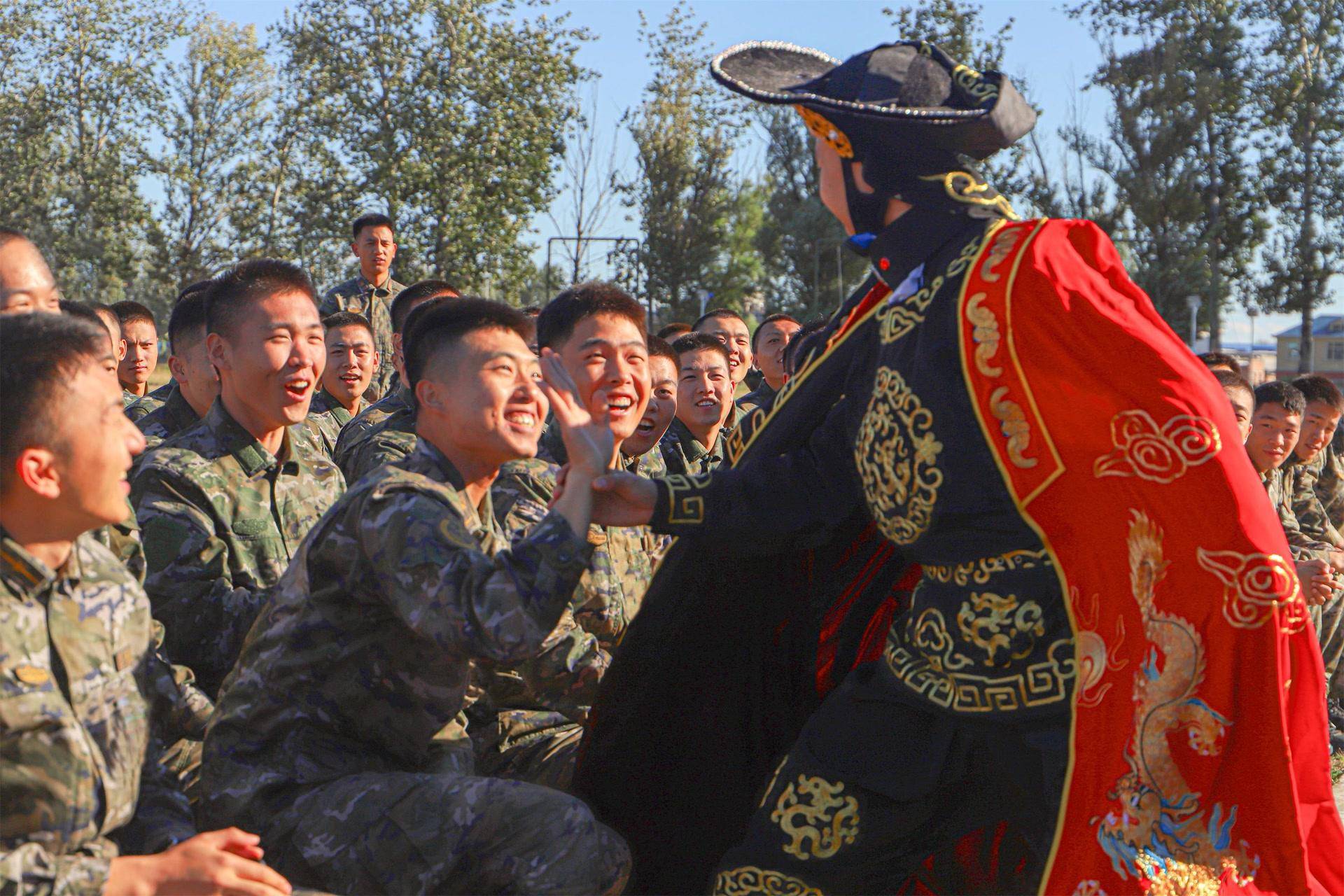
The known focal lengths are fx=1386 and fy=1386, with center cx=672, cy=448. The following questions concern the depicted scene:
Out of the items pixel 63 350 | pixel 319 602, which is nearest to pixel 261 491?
pixel 319 602

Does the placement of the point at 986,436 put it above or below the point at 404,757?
above

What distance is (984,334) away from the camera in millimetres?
2789

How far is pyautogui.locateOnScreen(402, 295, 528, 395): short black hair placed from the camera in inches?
128

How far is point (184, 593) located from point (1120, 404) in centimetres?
Result: 243

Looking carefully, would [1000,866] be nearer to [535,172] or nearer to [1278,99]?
[535,172]

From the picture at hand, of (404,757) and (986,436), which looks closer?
(986,436)

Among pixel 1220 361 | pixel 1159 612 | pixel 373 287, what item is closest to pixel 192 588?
pixel 1159 612

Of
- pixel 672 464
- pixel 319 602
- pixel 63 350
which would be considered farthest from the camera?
pixel 672 464

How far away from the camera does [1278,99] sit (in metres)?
30.7

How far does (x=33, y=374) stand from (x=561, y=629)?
1.66m

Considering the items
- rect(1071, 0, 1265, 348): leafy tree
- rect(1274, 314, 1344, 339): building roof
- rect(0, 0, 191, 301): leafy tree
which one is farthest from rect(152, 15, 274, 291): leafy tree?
rect(1274, 314, 1344, 339): building roof

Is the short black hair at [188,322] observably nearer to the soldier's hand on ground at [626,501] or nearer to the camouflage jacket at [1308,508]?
the soldier's hand on ground at [626,501]

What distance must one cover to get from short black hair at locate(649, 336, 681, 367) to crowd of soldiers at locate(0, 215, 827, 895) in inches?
53.3

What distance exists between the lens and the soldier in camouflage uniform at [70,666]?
90.2 inches
